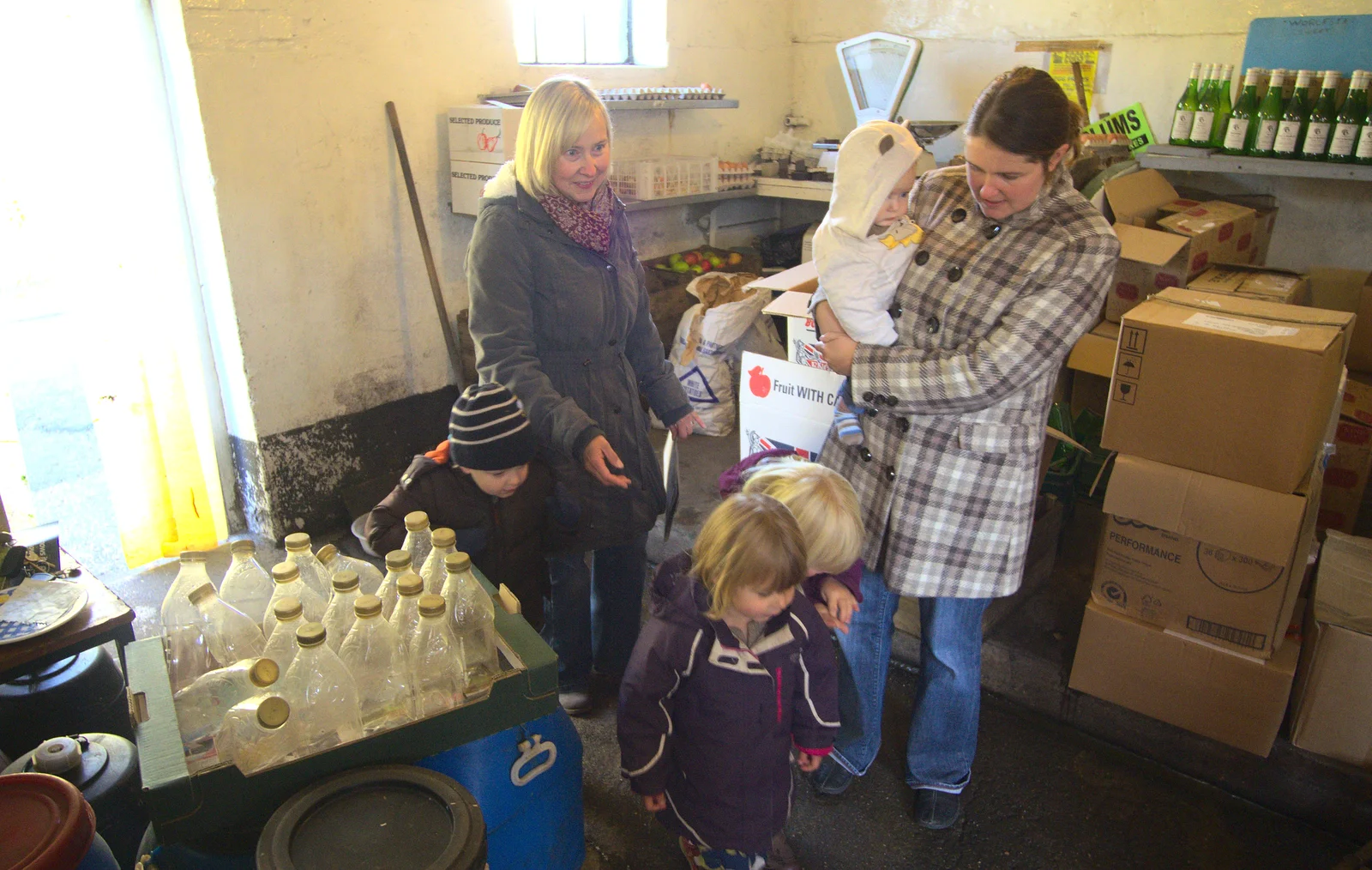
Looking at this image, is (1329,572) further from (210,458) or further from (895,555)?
(210,458)

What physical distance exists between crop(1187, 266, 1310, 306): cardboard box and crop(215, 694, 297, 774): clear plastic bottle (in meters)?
2.50

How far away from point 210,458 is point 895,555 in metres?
2.57

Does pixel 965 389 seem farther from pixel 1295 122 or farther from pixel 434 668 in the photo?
pixel 1295 122

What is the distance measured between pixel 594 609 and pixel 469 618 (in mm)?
970

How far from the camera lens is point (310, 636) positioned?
138cm

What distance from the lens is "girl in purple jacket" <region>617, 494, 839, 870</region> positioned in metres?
1.60

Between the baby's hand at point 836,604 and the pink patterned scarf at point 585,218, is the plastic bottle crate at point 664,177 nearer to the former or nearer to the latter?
the pink patterned scarf at point 585,218

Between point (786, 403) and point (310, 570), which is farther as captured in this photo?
point (786, 403)

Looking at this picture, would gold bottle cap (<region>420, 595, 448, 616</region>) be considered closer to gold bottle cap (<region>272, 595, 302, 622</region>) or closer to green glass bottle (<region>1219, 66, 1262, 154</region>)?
gold bottle cap (<region>272, 595, 302, 622</region>)

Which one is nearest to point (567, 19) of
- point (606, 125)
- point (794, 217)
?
point (794, 217)

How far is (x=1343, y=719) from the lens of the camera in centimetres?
212

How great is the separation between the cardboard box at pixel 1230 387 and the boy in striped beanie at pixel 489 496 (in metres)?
1.35

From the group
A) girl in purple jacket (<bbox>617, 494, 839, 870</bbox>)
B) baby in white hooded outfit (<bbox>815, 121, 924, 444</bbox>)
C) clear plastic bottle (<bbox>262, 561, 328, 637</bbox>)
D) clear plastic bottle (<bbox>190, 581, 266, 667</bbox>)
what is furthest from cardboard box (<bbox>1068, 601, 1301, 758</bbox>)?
clear plastic bottle (<bbox>190, 581, 266, 667</bbox>)

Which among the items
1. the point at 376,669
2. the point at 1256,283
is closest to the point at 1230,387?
the point at 1256,283
